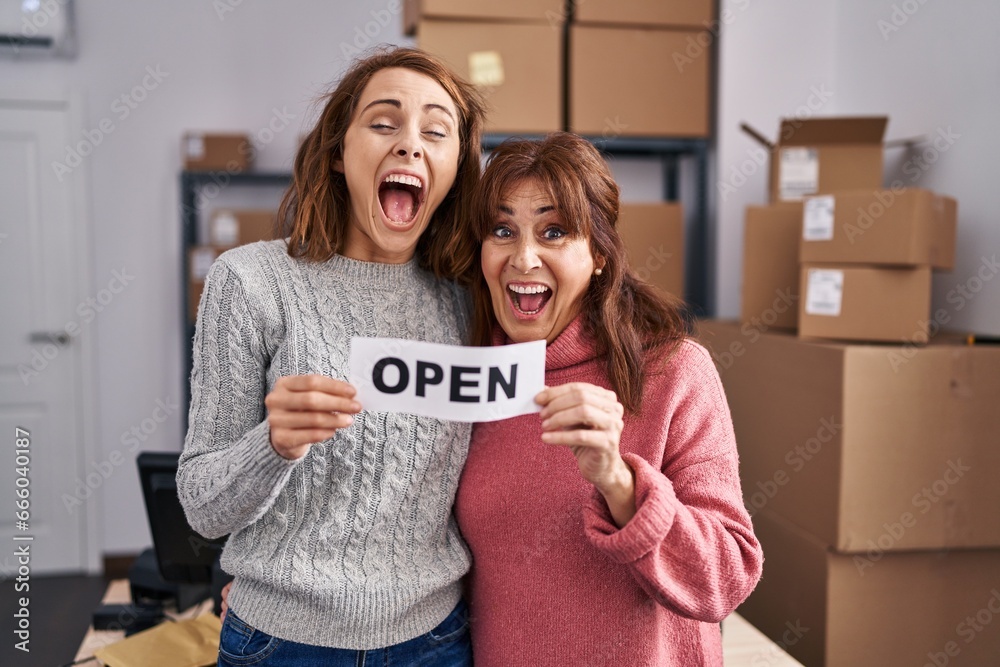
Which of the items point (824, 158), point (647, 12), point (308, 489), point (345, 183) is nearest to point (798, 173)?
point (824, 158)

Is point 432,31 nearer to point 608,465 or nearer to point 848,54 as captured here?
point 848,54

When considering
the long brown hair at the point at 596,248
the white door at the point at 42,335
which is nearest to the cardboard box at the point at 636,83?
the long brown hair at the point at 596,248

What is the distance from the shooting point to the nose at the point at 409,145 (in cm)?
126

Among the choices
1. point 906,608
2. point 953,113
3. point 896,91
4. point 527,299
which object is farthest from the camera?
point 896,91

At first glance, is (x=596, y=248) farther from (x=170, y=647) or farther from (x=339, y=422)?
(x=170, y=647)

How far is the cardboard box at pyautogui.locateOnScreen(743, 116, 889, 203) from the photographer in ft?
8.08

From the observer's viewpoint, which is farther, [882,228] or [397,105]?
[882,228]

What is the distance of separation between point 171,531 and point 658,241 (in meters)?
2.01

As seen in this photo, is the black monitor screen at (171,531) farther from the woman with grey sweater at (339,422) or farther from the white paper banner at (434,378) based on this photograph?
the white paper banner at (434,378)

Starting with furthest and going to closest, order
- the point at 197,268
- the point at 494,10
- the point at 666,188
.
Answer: the point at 197,268, the point at 666,188, the point at 494,10

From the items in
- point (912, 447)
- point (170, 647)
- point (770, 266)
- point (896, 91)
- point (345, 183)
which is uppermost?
point (896, 91)

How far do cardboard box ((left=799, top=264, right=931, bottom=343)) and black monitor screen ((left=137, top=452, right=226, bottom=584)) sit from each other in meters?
1.59

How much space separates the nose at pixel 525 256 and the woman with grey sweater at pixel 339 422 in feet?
0.41

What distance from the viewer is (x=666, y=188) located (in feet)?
11.3
